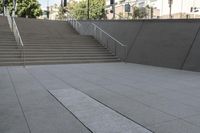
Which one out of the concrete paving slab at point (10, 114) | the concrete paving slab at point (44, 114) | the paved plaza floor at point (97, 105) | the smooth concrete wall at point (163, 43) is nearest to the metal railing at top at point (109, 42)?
the smooth concrete wall at point (163, 43)

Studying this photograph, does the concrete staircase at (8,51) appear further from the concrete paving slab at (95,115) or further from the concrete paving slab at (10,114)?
the concrete paving slab at (95,115)

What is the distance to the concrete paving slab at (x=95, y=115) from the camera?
4508 millimetres

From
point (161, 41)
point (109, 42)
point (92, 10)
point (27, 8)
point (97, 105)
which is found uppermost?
point (27, 8)

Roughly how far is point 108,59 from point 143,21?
124 inches

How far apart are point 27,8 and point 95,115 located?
43057 millimetres

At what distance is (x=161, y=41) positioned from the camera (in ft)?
46.5

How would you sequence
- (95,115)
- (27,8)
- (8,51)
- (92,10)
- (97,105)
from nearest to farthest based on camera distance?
(95,115) < (97,105) < (8,51) < (27,8) < (92,10)

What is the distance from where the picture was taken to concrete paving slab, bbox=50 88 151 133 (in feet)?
14.8

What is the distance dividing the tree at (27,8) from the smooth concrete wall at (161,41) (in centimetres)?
3114

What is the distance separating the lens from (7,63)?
1374cm

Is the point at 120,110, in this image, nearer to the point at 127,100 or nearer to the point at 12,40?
the point at 127,100

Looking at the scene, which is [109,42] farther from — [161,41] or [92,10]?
[92,10]

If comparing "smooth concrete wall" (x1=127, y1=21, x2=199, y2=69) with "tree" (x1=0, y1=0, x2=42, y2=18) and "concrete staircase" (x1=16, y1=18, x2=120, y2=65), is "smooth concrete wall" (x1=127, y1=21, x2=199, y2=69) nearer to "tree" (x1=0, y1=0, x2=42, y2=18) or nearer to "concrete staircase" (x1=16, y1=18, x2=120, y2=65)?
"concrete staircase" (x1=16, y1=18, x2=120, y2=65)

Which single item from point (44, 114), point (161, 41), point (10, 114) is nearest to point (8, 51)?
point (161, 41)
